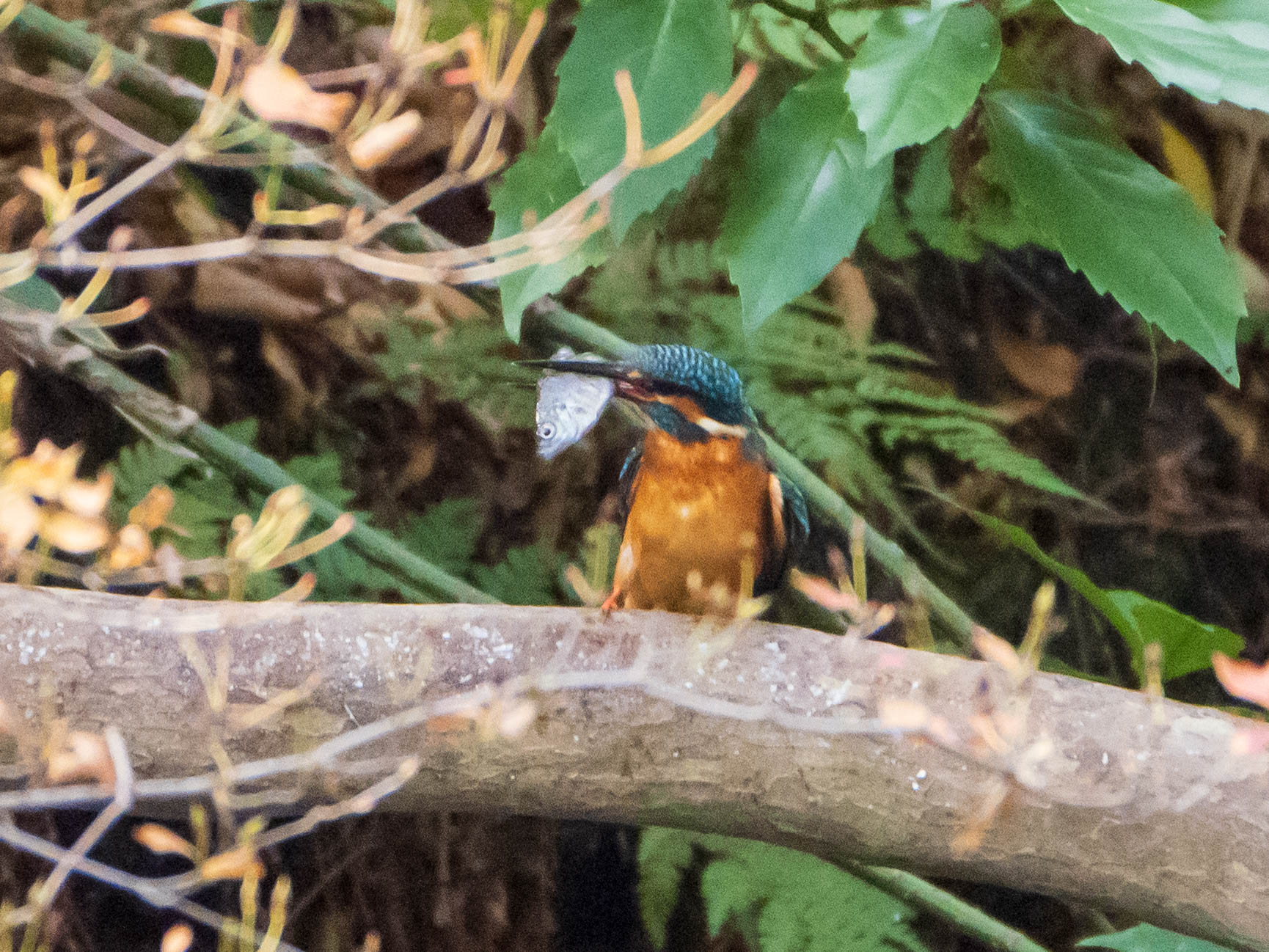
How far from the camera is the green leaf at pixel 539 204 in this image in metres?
1.07

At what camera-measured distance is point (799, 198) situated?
105 cm

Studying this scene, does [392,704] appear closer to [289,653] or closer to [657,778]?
[289,653]

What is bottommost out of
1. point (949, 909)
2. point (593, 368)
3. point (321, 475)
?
point (949, 909)

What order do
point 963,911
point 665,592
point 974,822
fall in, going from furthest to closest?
point 963,911
point 665,592
point 974,822

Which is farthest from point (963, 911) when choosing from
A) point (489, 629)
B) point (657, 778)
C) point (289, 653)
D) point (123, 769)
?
point (123, 769)

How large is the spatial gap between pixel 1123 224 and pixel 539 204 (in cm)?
58

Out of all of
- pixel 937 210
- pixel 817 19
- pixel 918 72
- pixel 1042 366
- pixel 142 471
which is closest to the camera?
pixel 918 72

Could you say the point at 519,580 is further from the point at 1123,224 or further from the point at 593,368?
the point at 1123,224

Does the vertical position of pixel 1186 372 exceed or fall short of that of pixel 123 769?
it falls short

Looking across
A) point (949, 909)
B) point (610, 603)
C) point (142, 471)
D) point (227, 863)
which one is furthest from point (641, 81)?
point (949, 909)

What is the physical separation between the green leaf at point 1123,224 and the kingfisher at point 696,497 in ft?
1.21

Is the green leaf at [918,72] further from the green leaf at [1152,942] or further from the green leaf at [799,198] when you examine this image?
the green leaf at [1152,942]

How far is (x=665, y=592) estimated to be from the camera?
126 cm

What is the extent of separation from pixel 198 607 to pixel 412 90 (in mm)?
1134
